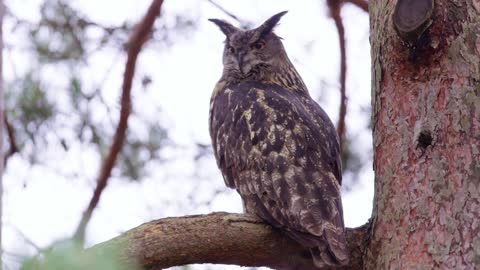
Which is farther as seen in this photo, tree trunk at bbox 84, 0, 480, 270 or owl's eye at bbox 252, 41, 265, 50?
owl's eye at bbox 252, 41, 265, 50

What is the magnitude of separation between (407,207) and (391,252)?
16 centimetres

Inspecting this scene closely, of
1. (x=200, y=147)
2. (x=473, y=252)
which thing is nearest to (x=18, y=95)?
(x=200, y=147)

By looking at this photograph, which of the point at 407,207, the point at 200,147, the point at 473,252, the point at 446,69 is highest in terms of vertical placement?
the point at 200,147

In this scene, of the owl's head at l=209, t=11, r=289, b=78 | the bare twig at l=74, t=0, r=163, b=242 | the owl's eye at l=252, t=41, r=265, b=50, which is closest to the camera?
the bare twig at l=74, t=0, r=163, b=242

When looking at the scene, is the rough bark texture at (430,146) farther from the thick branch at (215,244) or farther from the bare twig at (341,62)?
the bare twig at (341,62)

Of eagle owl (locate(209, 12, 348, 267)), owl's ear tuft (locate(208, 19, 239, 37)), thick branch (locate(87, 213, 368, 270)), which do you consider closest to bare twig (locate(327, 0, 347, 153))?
eagle owl (locate(209, 12, 348, 267))

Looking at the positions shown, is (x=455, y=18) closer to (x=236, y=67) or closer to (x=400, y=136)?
(x=400, y=136)

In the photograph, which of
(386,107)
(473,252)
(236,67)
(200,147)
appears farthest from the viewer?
(200,147)

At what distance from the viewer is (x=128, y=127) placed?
4066 mm

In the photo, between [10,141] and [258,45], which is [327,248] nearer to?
[10,141]

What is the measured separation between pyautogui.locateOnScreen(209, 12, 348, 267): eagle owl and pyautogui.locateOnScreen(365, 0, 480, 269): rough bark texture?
23cm

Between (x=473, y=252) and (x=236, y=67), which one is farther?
(x=236, y=67)

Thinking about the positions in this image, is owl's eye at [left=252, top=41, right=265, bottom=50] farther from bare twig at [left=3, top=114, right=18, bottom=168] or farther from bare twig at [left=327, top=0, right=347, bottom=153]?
bare twig at [left=3, top=114, right=18, bottom=168]

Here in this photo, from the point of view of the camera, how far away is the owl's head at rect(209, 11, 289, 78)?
458 cm
